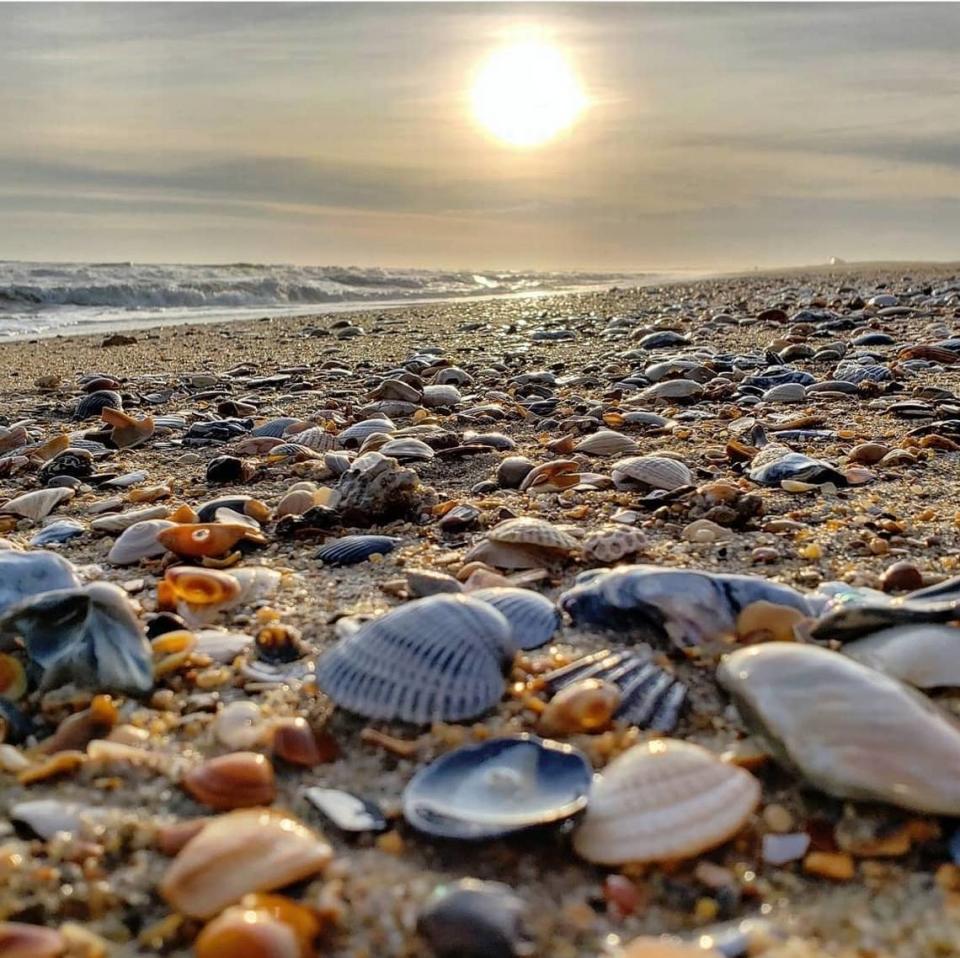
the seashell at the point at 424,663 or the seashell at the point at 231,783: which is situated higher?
the seashell at the point at 424,663

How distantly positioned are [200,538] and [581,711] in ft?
4.95

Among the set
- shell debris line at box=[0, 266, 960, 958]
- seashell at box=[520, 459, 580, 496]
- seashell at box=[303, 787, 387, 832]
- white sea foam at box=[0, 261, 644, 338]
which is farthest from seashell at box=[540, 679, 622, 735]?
white sea foam at box=[0, 261, 644, 338]

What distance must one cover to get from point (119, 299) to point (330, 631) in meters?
22.7

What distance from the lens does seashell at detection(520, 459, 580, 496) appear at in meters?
3.51

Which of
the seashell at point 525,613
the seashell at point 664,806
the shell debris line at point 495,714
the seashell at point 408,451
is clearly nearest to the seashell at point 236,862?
the shell debris line at point 495,714

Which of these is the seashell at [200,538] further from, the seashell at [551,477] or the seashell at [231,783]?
the seashell at [231,783]

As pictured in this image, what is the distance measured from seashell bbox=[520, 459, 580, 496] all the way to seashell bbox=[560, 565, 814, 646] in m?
1.36

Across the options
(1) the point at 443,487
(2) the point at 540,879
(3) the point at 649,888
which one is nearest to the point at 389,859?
(2) the point at 540,879

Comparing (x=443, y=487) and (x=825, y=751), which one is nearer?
(x=825, y=751)

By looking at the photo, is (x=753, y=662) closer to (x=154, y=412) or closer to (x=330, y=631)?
(x=330, y=631)

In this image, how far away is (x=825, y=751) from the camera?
150 centimetres

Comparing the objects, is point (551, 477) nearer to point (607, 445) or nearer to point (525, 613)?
point (607, 445)

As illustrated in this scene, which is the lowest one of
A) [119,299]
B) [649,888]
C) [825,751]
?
[649,888]

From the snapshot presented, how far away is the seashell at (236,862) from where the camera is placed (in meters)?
1.31
